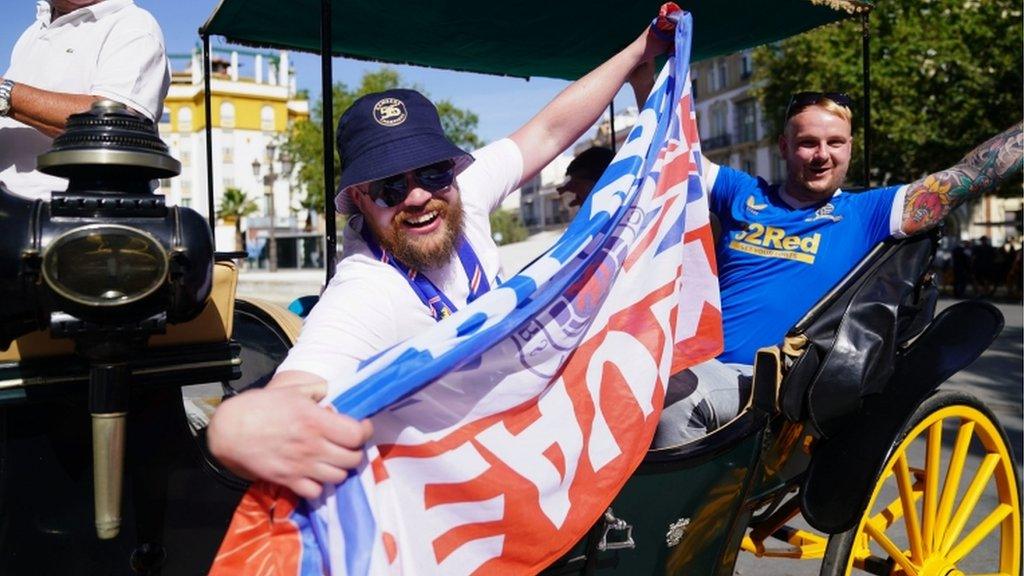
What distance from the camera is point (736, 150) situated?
52562 millimetres

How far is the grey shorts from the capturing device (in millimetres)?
2119

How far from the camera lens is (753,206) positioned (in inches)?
117

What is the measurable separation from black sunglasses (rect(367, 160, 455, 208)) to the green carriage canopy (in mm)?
1512

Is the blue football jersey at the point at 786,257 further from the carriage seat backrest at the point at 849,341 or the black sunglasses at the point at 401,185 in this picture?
the black sunglasses at the point at 401,185

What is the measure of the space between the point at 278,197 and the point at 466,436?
6872 centimetres

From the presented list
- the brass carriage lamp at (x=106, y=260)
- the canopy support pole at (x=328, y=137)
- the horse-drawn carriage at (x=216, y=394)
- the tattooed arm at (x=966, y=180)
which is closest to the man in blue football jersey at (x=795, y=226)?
the tattooed arm at (x=966, y=180)

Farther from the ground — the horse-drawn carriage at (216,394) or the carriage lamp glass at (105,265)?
the carriage lamp glass at (105,265)

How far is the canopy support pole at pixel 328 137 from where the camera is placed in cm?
232

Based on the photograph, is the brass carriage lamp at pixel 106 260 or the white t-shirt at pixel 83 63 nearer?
the brass carriage lamp at pixel 106 260

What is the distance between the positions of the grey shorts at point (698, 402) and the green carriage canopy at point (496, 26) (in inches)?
54.6

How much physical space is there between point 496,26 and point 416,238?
1.97 metres

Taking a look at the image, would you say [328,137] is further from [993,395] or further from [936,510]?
[993,395]

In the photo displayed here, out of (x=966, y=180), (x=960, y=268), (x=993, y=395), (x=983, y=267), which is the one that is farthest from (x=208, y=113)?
(x=983, y=267)

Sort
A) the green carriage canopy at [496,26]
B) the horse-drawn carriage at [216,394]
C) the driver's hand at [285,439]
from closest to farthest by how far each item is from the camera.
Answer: the driver's hand at [285,439] < the horse-drawn carriage at [216,394] < the green carriage canopy at [496,26]
